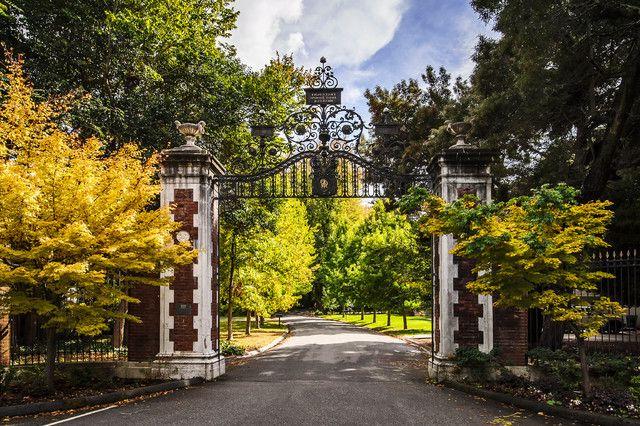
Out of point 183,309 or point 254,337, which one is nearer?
point 183,309

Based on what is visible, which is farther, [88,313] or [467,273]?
[467,273]

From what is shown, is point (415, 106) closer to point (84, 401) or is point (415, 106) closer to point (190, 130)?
point (190, 130)

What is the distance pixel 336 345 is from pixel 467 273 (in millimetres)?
10469

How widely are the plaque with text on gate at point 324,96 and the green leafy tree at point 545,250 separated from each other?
16.8ft

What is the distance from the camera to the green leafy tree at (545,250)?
834cm

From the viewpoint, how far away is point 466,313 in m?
11.3

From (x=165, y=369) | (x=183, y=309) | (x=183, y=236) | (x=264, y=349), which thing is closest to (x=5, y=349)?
(x=165, y=369)

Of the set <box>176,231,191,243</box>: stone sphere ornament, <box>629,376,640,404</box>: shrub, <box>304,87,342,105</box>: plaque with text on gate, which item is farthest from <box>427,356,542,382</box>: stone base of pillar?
<box>304,87,342,105</box>: plaque with text on gate

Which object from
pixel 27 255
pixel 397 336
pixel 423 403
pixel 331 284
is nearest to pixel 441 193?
pixel 423 403

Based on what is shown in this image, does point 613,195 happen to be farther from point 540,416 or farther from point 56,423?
point 56,423

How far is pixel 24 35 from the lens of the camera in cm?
1517

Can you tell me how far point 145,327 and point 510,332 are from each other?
861cm

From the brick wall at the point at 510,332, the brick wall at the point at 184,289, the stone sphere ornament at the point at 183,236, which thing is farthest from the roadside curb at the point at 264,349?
the brick wall at the point at 510,332

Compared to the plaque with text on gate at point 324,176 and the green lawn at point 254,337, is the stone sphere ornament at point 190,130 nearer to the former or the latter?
the plaque with text on gate at point 324,176
